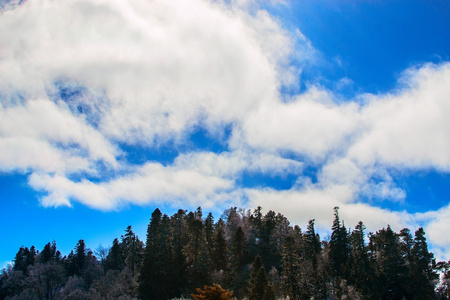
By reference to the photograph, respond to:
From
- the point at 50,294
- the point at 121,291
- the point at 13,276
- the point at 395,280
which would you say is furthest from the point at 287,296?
the point at 13,276

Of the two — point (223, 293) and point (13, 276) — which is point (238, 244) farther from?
point (13, 276)

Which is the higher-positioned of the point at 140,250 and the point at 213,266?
the point at 140,250

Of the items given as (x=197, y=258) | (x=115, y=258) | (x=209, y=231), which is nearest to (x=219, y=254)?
(x=197, y=258)

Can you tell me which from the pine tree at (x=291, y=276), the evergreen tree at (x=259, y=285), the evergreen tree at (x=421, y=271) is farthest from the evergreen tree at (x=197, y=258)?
the evergreen tree at (x=421, y=271)

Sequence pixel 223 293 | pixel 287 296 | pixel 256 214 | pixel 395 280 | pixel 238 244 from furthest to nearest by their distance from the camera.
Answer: pixel 256 214 < pixel 238 244 < pixel 395 280 < pixel 287 296 < pixel 223 293

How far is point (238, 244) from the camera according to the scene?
74562mm

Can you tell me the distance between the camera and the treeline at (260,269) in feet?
202

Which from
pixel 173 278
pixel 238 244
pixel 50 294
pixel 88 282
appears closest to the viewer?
pixel 173 278

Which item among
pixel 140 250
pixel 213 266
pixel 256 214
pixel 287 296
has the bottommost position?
pixel 287 296

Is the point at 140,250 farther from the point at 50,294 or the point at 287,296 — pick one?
the point at 287,296

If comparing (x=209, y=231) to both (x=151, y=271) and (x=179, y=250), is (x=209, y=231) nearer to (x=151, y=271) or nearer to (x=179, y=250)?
(x=179, y=250)

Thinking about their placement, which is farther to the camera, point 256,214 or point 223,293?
point 256,214

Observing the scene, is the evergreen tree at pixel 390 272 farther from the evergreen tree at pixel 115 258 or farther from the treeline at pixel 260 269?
the evergreen tree at pixel 115 258

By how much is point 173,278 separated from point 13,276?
185 feet
